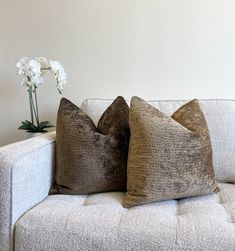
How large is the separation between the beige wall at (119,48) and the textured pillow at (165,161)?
669 mm

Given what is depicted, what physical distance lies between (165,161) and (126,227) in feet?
1.13

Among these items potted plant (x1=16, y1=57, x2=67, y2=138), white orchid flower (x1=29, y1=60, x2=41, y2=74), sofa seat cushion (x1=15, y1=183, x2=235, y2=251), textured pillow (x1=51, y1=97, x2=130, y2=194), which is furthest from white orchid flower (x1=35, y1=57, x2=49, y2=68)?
sofa seat cushion (x1=15, y1=183, x2=235, y2=251)

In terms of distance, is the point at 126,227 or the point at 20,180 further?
the point at 20,180

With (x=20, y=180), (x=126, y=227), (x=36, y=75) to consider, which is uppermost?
(x=36, y=75)

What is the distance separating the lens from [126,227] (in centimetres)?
115

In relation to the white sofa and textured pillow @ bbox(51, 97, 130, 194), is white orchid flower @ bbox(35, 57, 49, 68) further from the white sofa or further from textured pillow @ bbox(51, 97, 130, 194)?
the white sofa

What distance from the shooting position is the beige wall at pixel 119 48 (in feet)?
6.56

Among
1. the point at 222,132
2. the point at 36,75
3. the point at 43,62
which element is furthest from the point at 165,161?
the point at 43,62

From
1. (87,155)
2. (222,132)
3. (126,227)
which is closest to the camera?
(126,227)

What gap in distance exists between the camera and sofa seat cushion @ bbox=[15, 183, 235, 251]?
3.60ft

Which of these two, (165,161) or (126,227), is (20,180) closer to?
(126,227)

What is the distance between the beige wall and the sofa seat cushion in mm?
946

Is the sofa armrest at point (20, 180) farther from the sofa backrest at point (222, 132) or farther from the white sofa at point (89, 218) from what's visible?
the sofa backrest at point (222, 132)

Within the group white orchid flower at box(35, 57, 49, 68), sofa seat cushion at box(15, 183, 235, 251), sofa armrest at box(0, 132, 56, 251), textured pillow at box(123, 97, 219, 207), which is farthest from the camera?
white orchid flower at box(35, 57, 49, 68)
